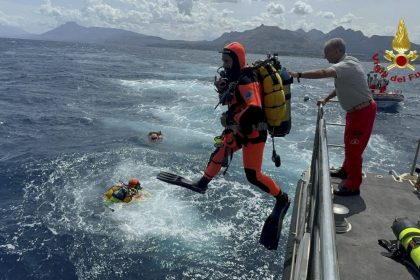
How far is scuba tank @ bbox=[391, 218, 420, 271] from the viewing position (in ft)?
14.0

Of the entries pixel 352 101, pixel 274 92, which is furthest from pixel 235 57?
pixel 352 101

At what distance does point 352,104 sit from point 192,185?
3.11m

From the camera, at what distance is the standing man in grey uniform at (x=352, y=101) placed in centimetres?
565

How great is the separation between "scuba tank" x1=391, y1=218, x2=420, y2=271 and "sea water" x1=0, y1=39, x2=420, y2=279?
9163 millimetres

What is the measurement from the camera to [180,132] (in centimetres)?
2856

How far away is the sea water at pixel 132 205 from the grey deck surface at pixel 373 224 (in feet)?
24.5

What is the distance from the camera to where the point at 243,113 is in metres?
5.22

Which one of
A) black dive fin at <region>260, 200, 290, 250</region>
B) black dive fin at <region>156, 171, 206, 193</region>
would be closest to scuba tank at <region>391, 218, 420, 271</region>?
black dive fin at <region>260, 200, 290, 250</region>

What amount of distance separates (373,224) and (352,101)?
6.43 ft

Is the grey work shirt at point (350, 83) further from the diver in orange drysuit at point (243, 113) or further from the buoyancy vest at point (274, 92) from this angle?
the diver in orange drysuit at point (243, 113)

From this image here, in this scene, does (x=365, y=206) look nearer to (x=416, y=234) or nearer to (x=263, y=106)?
(x=416, y=234)

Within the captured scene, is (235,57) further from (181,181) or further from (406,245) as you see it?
(406,245)

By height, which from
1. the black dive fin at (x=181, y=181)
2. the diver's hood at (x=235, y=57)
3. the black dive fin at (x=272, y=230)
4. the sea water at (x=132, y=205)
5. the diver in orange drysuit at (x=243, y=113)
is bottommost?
the sea water at (x=132, y=205)

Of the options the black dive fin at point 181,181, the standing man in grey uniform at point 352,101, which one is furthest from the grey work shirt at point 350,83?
the black dive fin at point 181,181
